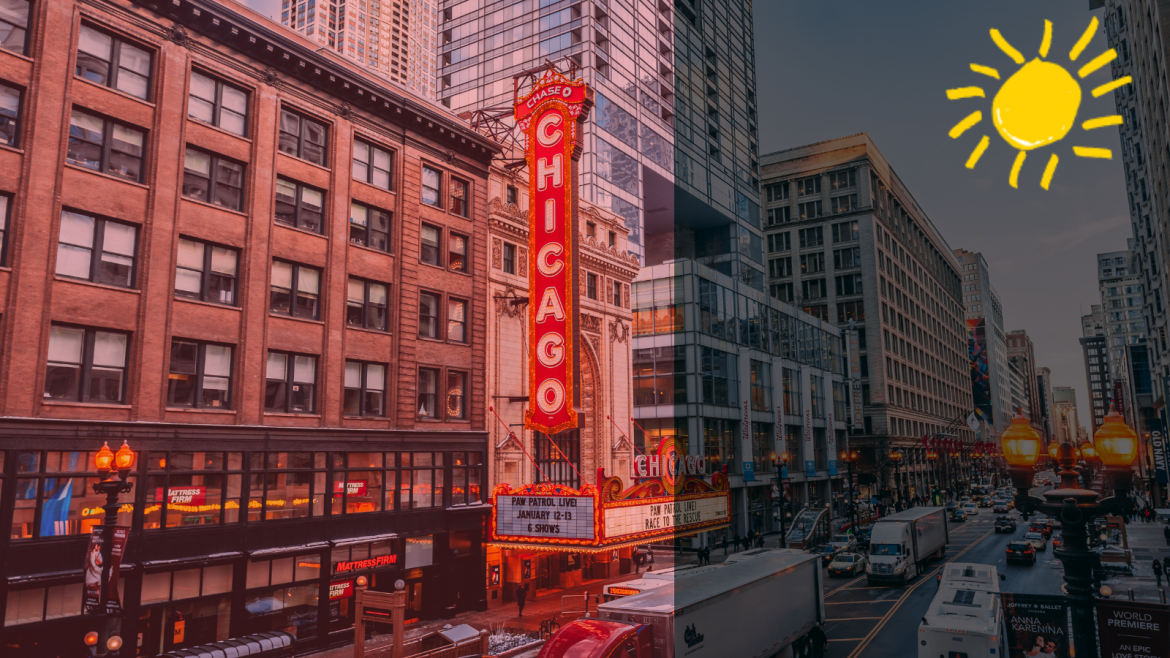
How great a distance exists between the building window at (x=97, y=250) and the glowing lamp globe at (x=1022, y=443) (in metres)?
26.4

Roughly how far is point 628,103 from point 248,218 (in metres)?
42.6

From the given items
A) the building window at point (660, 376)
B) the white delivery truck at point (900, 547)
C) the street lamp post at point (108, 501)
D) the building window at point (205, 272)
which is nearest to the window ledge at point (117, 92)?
the building window at point (205, 272)

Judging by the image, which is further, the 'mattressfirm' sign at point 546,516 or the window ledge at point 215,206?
the 'mattressfirm' sign at point 546,516

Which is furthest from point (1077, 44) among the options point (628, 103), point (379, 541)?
point (628, 103)

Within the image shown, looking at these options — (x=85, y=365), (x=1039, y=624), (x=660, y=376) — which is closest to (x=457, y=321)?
(x=85, y=365)

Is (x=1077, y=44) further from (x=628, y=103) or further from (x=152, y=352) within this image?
(x=628, y=103)

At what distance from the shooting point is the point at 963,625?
783 inches

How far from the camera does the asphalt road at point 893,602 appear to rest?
89.0 feet

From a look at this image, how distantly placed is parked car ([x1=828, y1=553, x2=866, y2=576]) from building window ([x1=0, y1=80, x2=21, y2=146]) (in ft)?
145

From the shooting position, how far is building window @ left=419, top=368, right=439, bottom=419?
35.8m

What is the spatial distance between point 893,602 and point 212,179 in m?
34.8

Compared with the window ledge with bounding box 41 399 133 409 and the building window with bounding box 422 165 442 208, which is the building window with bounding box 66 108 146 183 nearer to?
the window ledge with bounding box 41 399 133 409

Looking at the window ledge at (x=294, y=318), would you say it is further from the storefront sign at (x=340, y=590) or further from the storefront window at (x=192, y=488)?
the storefront sign at (x=340, y=590)

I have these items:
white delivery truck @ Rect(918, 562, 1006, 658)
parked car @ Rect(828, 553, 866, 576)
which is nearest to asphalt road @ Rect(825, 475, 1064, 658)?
parked car @ Rect(828, 553, 866, 576)
